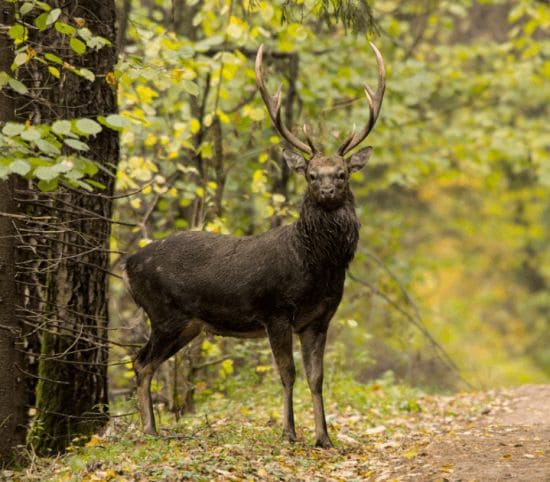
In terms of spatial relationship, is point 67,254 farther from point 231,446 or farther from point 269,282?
point 231,446

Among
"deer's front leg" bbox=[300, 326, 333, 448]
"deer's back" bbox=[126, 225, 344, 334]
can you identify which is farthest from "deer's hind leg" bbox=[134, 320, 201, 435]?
"deer's front leg" bbox=[300, 326, 333, 448]

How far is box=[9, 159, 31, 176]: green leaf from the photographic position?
5.09m

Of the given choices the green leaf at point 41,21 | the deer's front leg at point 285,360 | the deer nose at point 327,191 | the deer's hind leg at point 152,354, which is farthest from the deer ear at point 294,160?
the green leaf at point 41,21

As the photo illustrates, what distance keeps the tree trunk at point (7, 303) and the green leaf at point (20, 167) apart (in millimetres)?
1411

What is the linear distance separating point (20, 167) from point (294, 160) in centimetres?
324

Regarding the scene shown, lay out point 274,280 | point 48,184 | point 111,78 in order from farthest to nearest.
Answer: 1. point 274,280
2. point 111,78
3. point 48,184

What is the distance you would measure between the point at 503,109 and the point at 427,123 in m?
1.68

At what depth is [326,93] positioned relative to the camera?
12766mm

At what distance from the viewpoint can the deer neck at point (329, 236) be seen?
761cm

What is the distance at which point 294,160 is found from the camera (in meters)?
7.85

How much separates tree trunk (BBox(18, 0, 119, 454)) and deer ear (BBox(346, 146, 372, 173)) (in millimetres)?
2177

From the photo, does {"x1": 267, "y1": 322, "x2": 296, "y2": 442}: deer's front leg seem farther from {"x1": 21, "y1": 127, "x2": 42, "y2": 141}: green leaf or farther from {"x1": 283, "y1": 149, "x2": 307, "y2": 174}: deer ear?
{"x1": 21, "y1": 127, "x2": 42, "y2": 141}: green leaf

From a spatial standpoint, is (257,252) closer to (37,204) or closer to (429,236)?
(37,204)

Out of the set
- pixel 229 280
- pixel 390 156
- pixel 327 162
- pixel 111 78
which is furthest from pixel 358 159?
pixel 390 156
